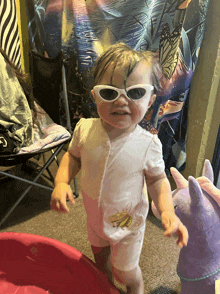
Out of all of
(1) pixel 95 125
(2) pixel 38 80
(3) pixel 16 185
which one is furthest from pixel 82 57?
(1) pixel 95 125

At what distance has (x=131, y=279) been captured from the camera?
60 centimetres

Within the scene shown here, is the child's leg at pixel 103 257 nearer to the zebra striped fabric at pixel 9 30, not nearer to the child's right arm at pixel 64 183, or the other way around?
the child's right arm at pixel 64 183

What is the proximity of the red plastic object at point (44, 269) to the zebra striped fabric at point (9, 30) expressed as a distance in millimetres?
1582

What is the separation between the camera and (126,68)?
395 mm

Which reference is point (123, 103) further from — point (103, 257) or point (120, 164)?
point (103, 257)

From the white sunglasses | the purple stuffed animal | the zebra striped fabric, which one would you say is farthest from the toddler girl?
the zebra striped fabric

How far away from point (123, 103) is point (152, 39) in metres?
0.75

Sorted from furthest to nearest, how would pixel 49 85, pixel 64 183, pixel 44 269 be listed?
pixel 49 85
pixel 44 269
pixel 64 183

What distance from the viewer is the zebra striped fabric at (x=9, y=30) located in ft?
5.82

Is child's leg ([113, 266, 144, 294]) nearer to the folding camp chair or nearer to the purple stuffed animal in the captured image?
the purple stuffed animal

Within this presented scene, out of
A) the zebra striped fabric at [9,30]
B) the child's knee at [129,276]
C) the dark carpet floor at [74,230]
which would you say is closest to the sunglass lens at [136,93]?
the child's knee at [129,276]

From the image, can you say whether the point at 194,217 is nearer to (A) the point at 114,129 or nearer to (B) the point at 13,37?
(A) the point at 114,129

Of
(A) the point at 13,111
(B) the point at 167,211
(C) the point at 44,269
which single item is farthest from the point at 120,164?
(A) the point at 13,111

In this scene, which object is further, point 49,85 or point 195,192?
point 49,85
